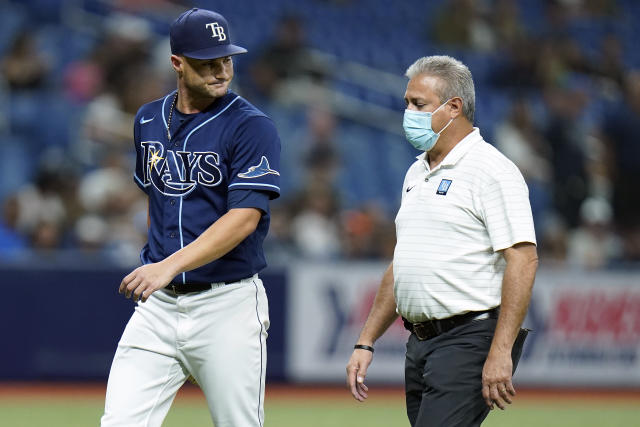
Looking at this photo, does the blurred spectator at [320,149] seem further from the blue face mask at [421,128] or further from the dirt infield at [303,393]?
the blue face mask at [421,128]

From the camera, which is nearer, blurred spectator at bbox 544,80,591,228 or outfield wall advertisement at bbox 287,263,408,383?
outfield wall advertisement at bbox 287,263,408,383

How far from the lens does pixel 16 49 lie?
13.7 m

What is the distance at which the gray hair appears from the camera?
4496mm

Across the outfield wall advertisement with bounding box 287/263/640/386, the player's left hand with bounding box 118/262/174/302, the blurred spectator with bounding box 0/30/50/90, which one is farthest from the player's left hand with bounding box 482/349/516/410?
the blurred spectator with bounding box 0/30/50/90

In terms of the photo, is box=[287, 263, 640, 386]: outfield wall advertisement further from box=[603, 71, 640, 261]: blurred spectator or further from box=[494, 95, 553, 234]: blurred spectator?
box=[494, 95, 553, 234]: blurred spectator

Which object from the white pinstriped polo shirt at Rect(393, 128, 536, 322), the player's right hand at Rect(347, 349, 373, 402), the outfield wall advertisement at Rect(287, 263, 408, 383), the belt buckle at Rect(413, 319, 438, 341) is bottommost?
the outfield wall advertisement at Rect(287, 263, 408, 383)

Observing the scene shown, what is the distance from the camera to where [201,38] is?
458 centimetres

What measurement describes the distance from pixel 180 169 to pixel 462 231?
1256mm

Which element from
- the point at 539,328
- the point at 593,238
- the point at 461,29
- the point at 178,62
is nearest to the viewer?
the point at 178,62

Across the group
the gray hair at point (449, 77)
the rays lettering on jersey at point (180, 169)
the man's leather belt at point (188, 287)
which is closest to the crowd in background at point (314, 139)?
the rays lettering on jersey at point (180, 169)

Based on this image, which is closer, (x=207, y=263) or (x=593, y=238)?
(x=207, y=263)

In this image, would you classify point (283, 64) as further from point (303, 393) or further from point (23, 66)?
point (303, 393)

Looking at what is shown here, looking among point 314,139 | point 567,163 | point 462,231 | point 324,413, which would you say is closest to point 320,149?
point 314,139

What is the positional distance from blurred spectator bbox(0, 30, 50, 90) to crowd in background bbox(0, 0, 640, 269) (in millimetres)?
17
